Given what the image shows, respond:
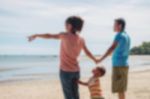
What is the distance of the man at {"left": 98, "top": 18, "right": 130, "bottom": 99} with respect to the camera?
839 centimetres

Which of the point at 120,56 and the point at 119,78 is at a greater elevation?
the point at 120,56

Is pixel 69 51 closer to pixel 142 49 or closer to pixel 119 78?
pixel 119 78

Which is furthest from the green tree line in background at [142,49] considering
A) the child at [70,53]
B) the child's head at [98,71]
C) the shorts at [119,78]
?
the child at [70,53]

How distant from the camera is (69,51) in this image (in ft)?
22.0

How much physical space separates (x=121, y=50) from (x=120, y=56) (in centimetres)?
12

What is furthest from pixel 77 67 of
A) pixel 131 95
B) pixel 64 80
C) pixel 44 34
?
pixel 131 95

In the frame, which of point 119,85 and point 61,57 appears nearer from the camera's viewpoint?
point 61,57

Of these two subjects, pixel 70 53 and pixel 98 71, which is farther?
pixel 98 71

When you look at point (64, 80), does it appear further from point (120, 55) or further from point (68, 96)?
point (120, 55)

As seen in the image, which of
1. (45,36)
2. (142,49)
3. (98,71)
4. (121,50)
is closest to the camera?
(45,36)

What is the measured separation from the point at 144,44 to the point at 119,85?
10836 cm

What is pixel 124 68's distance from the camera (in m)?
8.55

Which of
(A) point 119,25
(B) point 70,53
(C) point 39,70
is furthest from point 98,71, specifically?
(C) point 39,70

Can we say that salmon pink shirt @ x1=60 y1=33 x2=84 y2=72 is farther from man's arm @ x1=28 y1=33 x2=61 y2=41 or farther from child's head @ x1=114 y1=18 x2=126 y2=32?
child's head @ x1=114 y1=18 x2=126 y2=32
